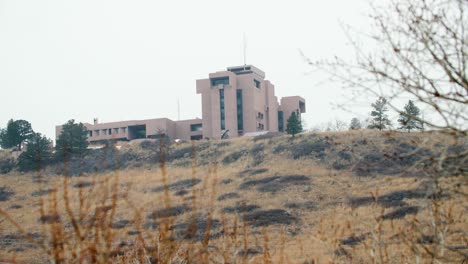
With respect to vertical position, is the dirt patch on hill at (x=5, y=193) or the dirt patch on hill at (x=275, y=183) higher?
the dirt patch on hill at (x=275, y=183)

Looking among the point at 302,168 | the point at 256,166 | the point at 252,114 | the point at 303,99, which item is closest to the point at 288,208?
the point at 302,168

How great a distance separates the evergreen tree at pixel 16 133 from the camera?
7725 centimetres

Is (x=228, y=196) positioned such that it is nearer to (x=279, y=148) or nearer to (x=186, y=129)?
(x=279, y=148)

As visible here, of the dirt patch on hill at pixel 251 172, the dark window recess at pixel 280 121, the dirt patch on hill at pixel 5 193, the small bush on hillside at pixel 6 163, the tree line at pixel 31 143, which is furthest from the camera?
the dark window recess at pixel 280 121

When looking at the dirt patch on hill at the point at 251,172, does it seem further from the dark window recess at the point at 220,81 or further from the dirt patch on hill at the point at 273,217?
the dark window recess at the point at 220,81

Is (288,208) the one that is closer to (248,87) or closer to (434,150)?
(434,150)

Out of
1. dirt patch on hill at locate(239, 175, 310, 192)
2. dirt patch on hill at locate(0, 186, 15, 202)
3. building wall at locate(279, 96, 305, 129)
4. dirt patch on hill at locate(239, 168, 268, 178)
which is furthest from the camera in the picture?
building wall at locate(279, 96, 305, 129)

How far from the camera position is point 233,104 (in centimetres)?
8044

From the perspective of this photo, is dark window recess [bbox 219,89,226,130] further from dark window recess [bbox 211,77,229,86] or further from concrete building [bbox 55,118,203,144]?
concrete building [bbox 55,118,203,144]

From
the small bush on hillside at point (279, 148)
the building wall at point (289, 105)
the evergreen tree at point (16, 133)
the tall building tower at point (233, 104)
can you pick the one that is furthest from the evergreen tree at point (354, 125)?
the evergreen tree at point (16, 133)

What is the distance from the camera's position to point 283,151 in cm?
5875

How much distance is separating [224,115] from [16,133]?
95.9ft

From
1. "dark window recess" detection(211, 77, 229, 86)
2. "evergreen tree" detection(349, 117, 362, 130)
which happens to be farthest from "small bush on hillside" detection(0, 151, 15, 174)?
"evergreen tree" detection(349, 117, 362, 130)

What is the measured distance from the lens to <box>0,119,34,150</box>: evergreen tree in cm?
7725
